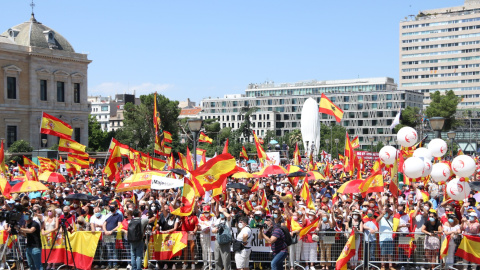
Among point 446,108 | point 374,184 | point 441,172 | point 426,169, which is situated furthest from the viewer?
point 446,108

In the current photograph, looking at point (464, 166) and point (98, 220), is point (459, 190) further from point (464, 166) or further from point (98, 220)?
point (98, 220)

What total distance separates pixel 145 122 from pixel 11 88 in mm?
21120

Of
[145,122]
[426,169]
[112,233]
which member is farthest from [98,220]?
[145,122]

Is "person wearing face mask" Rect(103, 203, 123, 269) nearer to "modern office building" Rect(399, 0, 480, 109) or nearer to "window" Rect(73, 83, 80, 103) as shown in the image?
"window" Rect(73, 83, 80, 103)

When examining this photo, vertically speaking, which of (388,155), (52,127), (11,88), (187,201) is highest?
(11,88)

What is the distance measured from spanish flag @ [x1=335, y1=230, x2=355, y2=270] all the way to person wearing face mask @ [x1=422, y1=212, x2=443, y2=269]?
1.59 meters

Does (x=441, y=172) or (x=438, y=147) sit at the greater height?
(x=438, y=147)

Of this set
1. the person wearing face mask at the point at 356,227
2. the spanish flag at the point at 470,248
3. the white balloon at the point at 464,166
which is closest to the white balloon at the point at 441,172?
the white balloon at the point at 464,166

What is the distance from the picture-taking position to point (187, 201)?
14.7 meters

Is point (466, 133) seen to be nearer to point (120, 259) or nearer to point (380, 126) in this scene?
point (380, 126)

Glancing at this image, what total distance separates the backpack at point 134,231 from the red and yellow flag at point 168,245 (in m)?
1.17

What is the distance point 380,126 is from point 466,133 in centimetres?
2287

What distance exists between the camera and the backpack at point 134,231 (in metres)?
14.2

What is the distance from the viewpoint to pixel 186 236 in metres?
15.2
